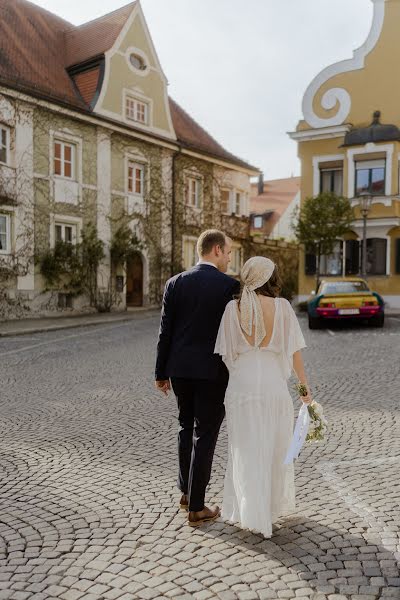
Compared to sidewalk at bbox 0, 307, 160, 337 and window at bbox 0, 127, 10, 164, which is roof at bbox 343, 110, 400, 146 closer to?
sidewalk at bbox 0, 307, 160, 337

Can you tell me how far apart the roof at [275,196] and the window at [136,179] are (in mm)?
26287

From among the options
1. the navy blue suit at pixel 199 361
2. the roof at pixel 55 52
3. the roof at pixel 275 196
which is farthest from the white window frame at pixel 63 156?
the roof at pixel 275 196

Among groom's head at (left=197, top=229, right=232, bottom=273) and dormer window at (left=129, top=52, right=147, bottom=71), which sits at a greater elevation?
dormer window at (left=129, top=52, right=147, bottom=71)

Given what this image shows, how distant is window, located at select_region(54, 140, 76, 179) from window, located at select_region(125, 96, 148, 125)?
370 centimetres

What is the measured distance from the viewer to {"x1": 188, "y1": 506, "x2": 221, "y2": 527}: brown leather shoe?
145 inches

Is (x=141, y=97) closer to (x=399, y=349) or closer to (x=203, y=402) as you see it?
(x=399, y=349)

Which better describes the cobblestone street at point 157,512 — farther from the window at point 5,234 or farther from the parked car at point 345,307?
the window at point 5,234

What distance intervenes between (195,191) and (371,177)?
8.50 metres

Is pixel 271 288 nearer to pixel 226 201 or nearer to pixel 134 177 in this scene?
pixel 134 177

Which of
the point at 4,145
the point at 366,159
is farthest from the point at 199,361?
the point at 366,159

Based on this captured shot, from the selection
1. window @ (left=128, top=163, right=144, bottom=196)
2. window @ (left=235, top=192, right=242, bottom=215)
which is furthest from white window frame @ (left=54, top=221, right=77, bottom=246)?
window @ (left=235, top=192, right=242, bottom=215)

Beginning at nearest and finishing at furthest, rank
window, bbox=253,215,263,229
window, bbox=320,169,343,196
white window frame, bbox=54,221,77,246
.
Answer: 1. white window frame, bbox=54,221,77,246
2. window, bbox=320,169,343,196
3. window, bbox=253,215,263,229

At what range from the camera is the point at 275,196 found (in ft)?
177

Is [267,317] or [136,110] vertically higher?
[136,110]
